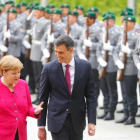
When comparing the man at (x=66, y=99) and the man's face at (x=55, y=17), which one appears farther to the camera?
the man's face at (x=55, y=17)

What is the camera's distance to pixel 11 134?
203 inches

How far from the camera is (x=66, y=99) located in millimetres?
5547

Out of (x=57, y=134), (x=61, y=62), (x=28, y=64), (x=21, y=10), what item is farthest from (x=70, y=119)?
(x=21, y=10)

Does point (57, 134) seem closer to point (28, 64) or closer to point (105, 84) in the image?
point (105, 84)

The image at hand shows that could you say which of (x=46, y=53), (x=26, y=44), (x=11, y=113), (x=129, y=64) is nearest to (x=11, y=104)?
(x=11, y=113)

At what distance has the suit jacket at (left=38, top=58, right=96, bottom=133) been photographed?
5.54 m

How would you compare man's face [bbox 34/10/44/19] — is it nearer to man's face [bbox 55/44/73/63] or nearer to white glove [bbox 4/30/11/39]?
white glove [bbox 4/30/11/39]

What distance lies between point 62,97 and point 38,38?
6.32 metres

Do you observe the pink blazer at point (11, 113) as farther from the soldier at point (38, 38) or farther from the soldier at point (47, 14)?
the soldier at point (47, 14)

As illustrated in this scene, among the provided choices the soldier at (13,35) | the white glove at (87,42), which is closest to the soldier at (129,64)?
the white glove at (87,42)

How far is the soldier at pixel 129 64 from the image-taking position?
30.0ft

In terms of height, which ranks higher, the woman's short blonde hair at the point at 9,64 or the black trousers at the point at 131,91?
the woman's short blonde hair at the point at 9,64

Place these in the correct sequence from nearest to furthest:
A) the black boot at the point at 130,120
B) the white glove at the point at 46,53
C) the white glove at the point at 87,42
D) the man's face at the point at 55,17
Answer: the black boot at the point at 130,120 < the white glove at the point at 87,42 < the white glove at the point at 46,53 < the man's face at the point at 55,17

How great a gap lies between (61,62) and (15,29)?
6.74 meters
